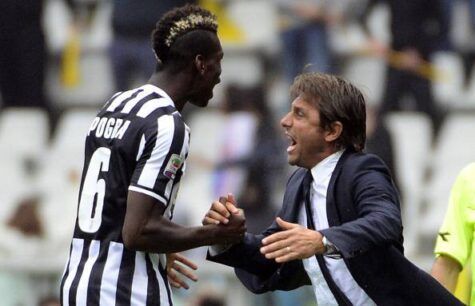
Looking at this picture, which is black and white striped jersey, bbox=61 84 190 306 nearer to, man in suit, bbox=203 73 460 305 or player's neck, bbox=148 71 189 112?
player's neck, bbox=148 71 189 112

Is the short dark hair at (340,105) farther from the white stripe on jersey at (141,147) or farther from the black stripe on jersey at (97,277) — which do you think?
the black stripe on jersey at (97,277)

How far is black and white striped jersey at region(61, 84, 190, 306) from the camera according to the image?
4707 millimetres

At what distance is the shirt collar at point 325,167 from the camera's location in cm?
486

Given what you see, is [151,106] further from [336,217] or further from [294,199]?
[336,217]

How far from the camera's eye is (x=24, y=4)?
11633 mm

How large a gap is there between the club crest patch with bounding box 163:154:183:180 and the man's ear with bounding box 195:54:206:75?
1.23 feet

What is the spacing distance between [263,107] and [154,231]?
6.20 m

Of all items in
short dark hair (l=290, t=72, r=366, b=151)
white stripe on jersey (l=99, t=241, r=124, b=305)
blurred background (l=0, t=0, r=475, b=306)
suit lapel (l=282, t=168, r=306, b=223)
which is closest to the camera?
white stripe on jersey (l=99, t=241, r=124, b=305)

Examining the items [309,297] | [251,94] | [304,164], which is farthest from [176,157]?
[251,94]

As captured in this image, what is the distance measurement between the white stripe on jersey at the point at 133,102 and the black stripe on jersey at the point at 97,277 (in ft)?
1.62

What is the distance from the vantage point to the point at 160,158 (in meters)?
4.70

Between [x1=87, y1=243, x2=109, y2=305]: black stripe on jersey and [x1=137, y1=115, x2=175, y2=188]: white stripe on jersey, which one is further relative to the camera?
[x1=87, y1=243, x2=109, y2=305]: black stripe on jersey

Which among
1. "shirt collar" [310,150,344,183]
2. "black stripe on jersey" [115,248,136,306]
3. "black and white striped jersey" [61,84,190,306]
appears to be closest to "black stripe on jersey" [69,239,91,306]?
"black and white striped jersey" [61,84,190,306]

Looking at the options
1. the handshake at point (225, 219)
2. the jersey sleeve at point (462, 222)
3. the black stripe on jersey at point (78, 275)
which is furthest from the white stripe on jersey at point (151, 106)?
the jersey sleeve at point (462, 222)
